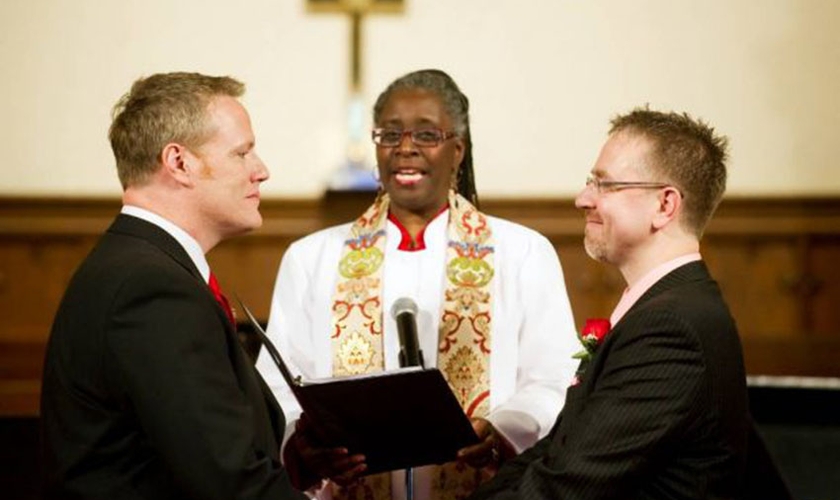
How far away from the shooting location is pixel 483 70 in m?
8.49

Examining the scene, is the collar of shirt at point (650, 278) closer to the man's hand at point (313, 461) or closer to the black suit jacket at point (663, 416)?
the black suit jacket at point (663, 416)

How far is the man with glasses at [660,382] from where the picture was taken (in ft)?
9.36

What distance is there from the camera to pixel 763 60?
8.52 metres

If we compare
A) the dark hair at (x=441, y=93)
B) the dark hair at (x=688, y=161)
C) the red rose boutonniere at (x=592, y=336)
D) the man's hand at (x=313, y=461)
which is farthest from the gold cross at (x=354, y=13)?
the dark hair at (x=688, y=161)

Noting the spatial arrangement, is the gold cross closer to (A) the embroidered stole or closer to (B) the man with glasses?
(A) the embroidered stole

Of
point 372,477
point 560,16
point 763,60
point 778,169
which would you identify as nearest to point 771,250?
point 778,169

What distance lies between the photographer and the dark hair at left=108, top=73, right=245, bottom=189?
3.03 m

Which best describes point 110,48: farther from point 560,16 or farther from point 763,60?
point 763,60

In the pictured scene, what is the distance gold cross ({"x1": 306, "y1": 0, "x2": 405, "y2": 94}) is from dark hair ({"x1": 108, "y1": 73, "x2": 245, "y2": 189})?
17.4ft

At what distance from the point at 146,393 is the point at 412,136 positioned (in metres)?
1.72

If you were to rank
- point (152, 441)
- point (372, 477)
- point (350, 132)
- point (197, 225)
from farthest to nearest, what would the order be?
1. point (350, 132)
2. point (372, 477)
3. point (197, 225)
4. point (152, 441)

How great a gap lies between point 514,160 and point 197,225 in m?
5.56

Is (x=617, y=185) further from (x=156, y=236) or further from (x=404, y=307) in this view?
(x=156, y=236)

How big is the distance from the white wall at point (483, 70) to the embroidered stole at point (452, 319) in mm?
4149
